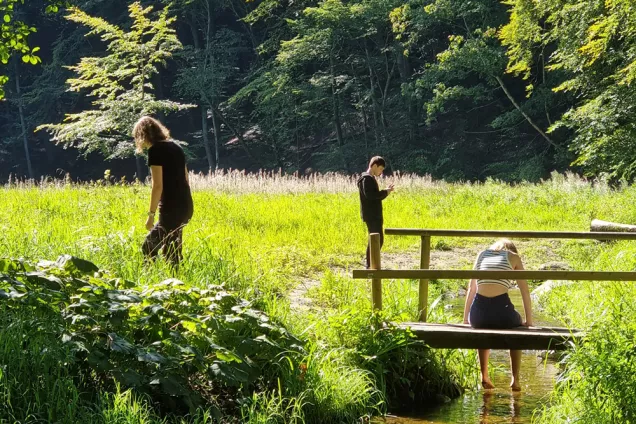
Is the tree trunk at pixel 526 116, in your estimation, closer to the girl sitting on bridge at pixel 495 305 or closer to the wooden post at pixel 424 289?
the wooden post at pixel 424 289

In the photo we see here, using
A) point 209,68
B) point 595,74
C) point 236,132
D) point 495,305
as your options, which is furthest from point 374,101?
point 495,305

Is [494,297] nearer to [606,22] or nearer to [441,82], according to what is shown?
[606,22]

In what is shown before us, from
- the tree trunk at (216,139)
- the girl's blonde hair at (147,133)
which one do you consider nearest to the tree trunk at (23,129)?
the tree trunk at (216,139)

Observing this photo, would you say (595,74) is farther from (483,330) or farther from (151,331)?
(151,331)

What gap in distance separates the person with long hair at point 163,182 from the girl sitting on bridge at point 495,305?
8.78 ft

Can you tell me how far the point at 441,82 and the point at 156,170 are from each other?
30845 mm

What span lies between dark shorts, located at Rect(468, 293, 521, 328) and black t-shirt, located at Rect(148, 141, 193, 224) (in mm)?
2779

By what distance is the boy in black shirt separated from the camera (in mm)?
9805

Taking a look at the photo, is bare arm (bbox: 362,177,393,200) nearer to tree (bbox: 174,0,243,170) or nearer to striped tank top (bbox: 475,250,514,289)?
striped tank top (bbox: 475,250,514,289)

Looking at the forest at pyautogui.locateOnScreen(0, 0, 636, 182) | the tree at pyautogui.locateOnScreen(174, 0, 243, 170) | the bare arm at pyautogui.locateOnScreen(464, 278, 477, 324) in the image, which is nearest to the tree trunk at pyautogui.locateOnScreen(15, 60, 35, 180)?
the forest at pyautogui.locateOnScreen(0, 0, 636, 182)

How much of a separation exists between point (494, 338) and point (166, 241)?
299 cm

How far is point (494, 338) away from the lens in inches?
247

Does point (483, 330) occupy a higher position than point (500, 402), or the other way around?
point (483, 330)

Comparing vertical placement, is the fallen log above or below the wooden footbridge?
below
